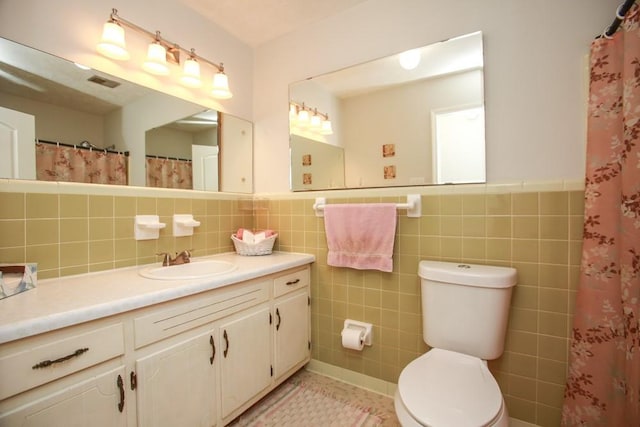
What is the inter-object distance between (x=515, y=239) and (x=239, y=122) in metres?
1.90

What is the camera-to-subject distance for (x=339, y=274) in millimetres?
1890

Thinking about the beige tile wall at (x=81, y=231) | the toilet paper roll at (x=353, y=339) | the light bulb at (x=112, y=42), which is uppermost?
the light bulb at (x=112, y=42)

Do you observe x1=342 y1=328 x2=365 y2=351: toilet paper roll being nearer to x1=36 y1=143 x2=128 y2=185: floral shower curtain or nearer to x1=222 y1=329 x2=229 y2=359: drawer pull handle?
x1=222 y1=329 x2=229 y2=359: drawer pull handle

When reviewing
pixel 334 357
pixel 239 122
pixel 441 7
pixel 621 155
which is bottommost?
pixel 334 357

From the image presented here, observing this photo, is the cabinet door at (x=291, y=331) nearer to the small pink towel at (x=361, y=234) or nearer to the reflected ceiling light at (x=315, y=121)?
the small pink towel at (x=361, y=234)

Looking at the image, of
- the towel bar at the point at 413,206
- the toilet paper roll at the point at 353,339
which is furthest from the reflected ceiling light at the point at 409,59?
the toilet paper roll at the point at 353,339

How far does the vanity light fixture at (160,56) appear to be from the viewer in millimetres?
1423

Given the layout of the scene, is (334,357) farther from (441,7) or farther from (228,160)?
(441,7)

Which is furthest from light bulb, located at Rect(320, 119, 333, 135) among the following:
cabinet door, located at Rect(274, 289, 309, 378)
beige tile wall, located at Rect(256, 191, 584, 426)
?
cabinet door, located at Rect(274, 289, 309, 378)

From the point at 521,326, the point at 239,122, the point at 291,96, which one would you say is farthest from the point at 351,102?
the point at 521,326

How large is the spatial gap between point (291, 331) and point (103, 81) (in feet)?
5.52

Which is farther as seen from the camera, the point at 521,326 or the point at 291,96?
the point at 291,96

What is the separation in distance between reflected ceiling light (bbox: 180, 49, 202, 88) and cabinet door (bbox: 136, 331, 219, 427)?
1.46m

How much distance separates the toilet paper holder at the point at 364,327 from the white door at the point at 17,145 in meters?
1.74
